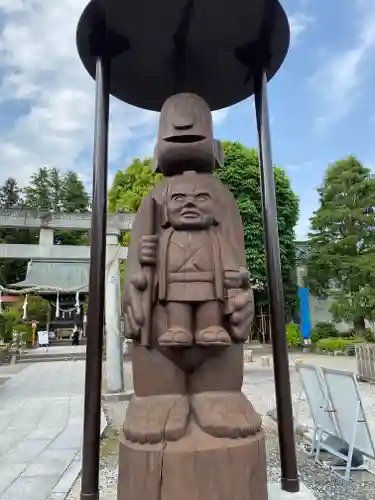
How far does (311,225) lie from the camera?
760 inches

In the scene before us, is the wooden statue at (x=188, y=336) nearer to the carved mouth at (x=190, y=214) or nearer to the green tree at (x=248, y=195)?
the carved mouth at (x=190, y=214)

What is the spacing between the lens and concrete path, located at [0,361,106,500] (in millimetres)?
3605

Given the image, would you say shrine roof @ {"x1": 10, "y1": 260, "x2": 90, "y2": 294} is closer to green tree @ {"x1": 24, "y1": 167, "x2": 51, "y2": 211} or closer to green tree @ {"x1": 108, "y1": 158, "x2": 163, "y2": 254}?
green tree @ {"x1": 108, "y1": 158, "x2": 163, "y2": 254}

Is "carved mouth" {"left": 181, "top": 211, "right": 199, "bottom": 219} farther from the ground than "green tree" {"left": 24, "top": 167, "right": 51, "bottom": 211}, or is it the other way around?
"green tree" {"left": 24, "top": 167, "right": 51, "bottom": 211}

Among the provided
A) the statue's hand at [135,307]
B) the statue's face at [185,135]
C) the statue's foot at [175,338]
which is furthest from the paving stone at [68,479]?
the statue's face at [185,135]

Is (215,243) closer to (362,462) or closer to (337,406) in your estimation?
(337,406)

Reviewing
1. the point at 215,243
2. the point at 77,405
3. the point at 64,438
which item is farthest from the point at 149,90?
the point at 77,405

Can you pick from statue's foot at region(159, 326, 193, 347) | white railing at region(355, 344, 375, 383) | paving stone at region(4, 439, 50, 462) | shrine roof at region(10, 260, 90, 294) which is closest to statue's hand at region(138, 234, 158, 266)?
statue's foot at region(159, 326, 193, 347)

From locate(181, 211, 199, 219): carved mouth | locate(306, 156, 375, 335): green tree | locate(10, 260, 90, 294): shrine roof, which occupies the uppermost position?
locate(306, 156, 375, 335): green tree

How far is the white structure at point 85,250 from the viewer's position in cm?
805

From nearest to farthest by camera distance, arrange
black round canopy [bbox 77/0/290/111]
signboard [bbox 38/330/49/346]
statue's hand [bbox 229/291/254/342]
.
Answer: statue's hand [bbox 229/291/254/342]
black round canopy [bbox 77/0/290/111]
signboard [bbox 38/330/49/346]

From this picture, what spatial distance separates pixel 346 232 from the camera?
18.3 m

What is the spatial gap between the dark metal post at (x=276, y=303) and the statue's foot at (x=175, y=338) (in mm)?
711

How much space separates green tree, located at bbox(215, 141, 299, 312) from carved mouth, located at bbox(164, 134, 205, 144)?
1471cm
